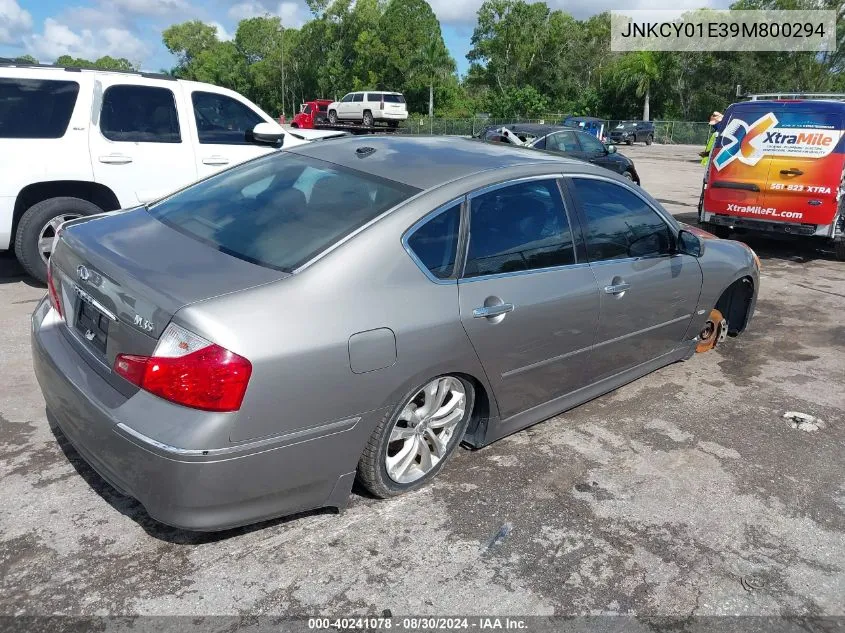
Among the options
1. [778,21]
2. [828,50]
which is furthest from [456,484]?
[828,50]

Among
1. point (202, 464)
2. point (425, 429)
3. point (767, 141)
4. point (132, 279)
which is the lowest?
point (425, 429)

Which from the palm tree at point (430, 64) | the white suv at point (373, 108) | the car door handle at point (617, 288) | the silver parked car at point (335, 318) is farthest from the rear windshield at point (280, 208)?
the palm tree at point (430, 64)

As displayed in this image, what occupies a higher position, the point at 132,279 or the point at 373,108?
the point at 373,108

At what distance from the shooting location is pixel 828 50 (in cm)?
5438

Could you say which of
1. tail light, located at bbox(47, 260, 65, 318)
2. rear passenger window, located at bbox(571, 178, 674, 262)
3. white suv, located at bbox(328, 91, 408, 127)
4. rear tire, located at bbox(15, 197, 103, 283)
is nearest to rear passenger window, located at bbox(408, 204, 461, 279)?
rear passenger window, located at bbox(571, 178, 674, 262)

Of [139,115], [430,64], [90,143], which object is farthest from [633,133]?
[90,143]

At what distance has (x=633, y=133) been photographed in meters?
47.3

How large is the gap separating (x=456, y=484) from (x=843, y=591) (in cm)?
165

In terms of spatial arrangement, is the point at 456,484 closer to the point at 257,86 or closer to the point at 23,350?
the point at 23,350

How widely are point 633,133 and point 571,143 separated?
118 feet

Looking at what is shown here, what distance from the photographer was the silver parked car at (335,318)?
2.46 m

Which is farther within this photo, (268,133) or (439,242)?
(268,133)

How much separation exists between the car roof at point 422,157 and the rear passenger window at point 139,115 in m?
3.26

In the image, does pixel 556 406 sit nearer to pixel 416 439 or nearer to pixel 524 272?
pixel 524 272
